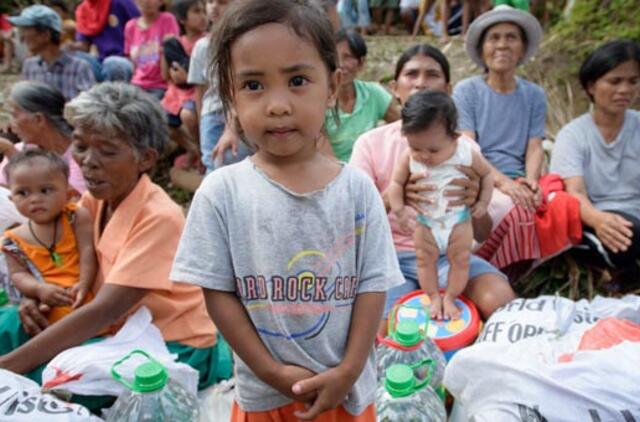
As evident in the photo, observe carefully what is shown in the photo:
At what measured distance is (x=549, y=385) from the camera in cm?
179

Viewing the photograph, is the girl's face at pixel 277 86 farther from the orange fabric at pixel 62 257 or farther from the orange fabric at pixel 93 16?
the orange fabric at pixel 93 16

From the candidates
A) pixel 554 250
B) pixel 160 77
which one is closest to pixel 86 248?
pixel 554 250

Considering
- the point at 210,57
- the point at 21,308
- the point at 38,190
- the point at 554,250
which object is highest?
the point at 210,57

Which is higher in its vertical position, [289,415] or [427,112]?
[427,112]

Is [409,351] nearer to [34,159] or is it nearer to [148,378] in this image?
[148,378]

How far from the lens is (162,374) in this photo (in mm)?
1614

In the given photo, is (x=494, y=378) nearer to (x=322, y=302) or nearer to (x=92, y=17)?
(x=322, y=302)

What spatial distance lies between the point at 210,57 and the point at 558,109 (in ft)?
12.3

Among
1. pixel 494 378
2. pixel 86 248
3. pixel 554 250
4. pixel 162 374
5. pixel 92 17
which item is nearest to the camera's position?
pixel 162 374

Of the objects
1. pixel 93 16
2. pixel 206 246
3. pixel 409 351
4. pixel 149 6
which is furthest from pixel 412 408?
pixel 93 16

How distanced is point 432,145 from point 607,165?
1.29 meters

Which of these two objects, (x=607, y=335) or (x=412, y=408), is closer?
(x=412, y=408)

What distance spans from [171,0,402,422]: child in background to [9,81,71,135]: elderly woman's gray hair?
6.02 ft

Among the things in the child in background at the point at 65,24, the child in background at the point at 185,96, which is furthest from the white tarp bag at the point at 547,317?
the child in background at the point at 65,24
